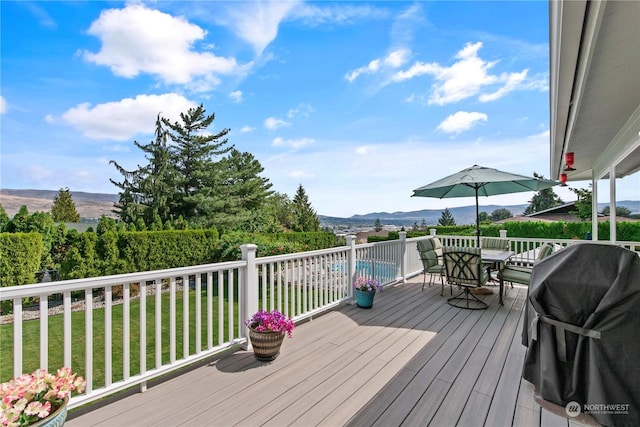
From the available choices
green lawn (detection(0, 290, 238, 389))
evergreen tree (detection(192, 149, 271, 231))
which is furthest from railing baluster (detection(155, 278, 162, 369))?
evergreen tree (detection(192, 149, 271, 231))

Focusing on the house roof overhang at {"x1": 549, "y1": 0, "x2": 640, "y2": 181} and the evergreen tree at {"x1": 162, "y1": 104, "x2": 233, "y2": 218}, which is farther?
the evergreen tree at {"x1": 162, "y1": 104, "x2": 233, "y2": 218}

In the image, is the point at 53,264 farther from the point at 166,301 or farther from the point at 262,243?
the point at 262,243

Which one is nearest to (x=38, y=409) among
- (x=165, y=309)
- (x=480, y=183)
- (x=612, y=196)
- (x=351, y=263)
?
(x=351, y=263)

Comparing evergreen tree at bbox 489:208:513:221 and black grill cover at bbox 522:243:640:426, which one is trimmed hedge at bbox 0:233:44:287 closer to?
black grill cover at bbox 522:243:640:426

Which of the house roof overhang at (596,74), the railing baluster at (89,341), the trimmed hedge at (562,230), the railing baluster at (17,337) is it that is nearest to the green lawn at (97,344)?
the railing baluster at (89,341)

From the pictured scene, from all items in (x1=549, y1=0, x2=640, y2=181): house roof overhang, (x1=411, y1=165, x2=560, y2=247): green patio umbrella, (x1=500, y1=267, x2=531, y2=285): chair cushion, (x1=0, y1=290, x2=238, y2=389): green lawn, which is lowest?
(x1=0, y1=290, x2=238, y2=389): green lawn

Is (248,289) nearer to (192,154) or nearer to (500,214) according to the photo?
(192,154)

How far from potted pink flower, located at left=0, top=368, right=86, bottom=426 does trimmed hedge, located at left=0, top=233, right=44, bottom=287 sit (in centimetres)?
742

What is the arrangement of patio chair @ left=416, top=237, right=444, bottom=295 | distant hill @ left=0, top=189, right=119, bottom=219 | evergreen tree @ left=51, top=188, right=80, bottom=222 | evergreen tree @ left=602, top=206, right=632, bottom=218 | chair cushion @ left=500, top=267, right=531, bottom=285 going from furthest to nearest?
1. evergreen tree @ left=51, top=188, right=80, bottom=222
2. distant hill @ left=0, top=189, right=119, bottom=219
3. patio chair @ left=416, top=237, right=444, bottom=295
4. evergreen tree @ left=602, top=206, right=632, bottom=218
5. chair cushion @ left=500, top=267, right=531, bottom=285

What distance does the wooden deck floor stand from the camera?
6.27ft

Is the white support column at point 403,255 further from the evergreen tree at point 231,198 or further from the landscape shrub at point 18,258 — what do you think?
the evergreen tree at point 231,198

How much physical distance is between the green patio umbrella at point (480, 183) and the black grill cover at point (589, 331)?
9.58 feet

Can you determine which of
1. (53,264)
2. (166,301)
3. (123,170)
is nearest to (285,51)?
(166,301)

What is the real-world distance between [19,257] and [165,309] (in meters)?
3.97
